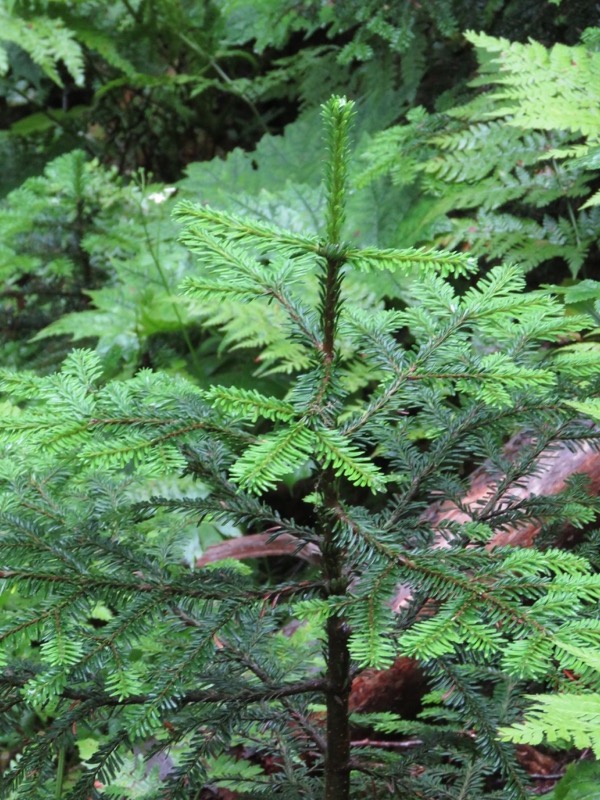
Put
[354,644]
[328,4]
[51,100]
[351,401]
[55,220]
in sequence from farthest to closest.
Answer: [51,100]
[55,220]
[328,4]
[351,401]
[354,644]

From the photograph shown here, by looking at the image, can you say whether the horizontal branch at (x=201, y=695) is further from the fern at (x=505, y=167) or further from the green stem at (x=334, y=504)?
the fern at (x=505, y=167)

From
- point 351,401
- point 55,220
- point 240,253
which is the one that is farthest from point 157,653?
point 55,220

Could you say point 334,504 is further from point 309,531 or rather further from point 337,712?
point 337,712

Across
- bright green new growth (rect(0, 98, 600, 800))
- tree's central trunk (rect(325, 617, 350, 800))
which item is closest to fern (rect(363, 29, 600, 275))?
bright green new growth (rect(0, 98, 600, 800))

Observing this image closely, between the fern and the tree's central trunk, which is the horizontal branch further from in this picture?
the fern

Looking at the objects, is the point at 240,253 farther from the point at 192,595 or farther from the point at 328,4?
the point at 328,4

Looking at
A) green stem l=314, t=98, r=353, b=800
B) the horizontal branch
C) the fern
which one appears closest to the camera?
green stem l=314, t=98, r=353, b=800

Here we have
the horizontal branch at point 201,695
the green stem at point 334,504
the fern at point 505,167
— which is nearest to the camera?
the green stem at point 334,504

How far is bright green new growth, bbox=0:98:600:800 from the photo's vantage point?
83 centimetres

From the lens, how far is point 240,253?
3.06 ft

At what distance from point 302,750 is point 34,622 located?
0.47 metres

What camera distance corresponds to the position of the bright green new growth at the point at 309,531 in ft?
2.73

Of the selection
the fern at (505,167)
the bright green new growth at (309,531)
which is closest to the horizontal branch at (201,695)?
the bright green new growth at (309,531)

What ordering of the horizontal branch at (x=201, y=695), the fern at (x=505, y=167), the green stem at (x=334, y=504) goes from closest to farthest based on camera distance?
the green stem at (x=334, y=504) < the horizontal branch at (x=201, y=695) < the fern at (x=505, y=167)
